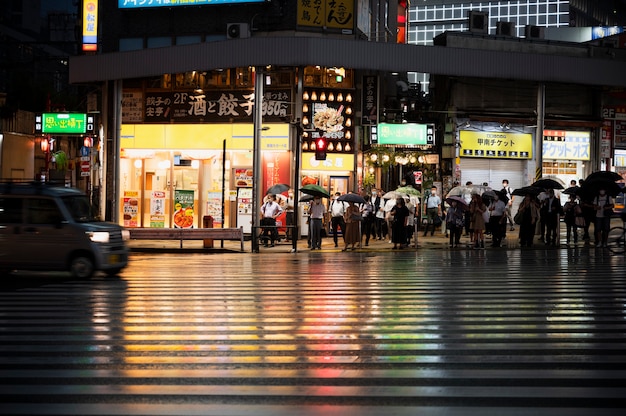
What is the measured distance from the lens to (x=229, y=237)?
3180 centimetres

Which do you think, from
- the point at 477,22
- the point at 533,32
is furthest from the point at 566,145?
the point at 477,22

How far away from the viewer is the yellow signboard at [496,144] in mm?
41719

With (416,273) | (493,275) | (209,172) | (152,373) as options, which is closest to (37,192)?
(416,273)

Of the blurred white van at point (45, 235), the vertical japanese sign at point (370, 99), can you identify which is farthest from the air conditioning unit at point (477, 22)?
the blurred white van at point (45, 235)

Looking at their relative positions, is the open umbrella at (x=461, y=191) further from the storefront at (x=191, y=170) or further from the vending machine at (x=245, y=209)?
the vending machine at (x=245, y=209)

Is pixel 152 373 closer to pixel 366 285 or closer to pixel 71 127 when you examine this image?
pixel 366 285

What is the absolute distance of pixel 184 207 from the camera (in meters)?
36.4

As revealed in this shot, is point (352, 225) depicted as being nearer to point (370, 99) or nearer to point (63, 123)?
point (370, 99)

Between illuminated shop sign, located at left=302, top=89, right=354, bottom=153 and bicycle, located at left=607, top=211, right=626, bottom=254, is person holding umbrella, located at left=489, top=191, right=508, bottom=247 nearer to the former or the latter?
bicycle, located at left=607, top=211, right=626, bottom=254

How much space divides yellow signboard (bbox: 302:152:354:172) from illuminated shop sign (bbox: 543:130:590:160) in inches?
431

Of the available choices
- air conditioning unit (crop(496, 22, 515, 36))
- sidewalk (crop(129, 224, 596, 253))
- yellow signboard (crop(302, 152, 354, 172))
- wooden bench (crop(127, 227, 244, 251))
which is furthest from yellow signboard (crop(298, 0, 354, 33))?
wooden bench (crop(127, 227, 244, 251))

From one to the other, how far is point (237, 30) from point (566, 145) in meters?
17.5

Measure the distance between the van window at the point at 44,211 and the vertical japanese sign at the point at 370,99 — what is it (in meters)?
19.8

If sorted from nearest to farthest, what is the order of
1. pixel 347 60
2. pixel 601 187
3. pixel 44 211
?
1. pixel 44 211
2. pixel 601 187
3. pixel 347 60
